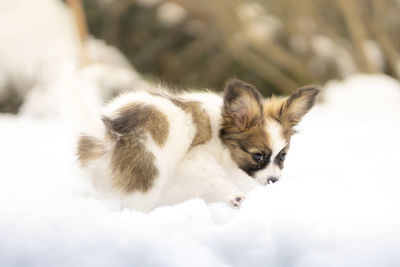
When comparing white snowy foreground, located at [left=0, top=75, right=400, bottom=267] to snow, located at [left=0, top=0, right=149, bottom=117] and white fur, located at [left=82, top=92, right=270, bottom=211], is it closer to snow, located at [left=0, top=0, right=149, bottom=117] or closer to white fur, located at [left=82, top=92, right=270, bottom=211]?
white fur, located at [left=82, top=92, right=270, bottom=211]

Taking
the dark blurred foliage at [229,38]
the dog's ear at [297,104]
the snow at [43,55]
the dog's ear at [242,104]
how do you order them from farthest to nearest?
the dark blurred foliage at [229,38]
the snow at [43,55]
the dog's ear at [297,104]
the dog's ear at [242,104]

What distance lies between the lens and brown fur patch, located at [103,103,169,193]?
1813 mm

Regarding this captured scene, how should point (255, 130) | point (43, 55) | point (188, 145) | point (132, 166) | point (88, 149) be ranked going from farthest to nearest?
point (43, 55)
point (255, 130)
point (188, 145)
point (88, 149)
point (132, 166)

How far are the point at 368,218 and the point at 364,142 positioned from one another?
1.74 metres

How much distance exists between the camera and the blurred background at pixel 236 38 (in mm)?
5699

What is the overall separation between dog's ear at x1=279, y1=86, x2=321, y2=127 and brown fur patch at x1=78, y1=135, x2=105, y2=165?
945 millimetres

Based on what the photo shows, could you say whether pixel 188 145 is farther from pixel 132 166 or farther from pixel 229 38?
pixel 229 38

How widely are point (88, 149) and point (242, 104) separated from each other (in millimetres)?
756

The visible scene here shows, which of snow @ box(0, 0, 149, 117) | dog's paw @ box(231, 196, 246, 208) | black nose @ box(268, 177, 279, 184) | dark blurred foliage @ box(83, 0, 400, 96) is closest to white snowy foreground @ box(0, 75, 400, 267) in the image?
dog's paw @ box(231, 196, 246, 208)

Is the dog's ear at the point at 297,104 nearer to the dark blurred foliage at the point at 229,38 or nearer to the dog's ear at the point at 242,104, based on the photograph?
the dog's ear at the point at 242,104

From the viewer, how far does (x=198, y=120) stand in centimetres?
214

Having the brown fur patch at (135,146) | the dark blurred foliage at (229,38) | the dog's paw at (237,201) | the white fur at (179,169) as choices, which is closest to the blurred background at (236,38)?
the dark blurred foliage at (229,38)

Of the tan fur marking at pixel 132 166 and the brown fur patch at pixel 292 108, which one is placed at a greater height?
the brown fur patch at pixel 292 108

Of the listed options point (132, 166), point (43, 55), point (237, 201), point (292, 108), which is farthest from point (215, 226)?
point (43, 55)
